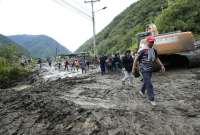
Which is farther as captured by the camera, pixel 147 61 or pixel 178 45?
pixel 178 45

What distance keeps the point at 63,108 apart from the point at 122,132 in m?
3.82

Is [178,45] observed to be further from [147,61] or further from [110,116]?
[110,116]

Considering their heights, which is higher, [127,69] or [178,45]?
[178,45]

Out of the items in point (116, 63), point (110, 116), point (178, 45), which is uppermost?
point (178, 45)

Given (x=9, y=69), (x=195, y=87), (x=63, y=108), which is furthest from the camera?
(x=9, y=69)

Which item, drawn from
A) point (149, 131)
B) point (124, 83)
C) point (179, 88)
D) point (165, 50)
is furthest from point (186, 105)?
point (165, 50)

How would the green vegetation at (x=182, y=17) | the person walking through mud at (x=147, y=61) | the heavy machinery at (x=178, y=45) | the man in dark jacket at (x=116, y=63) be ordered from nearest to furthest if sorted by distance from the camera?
the person walking through mud at (x=147, y=61)
the heavy machinery at (x=178, y=45)
the man in dark jacket at (x=116, y=63)
the green vegetation at (x=182, y=17)

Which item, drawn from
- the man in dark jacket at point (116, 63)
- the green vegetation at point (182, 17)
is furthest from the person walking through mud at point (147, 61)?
the green vegetation at point (182, 17)

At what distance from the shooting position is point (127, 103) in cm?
1198

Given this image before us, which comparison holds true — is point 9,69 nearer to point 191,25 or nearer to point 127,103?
point 191,25

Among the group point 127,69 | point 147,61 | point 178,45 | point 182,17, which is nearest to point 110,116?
point 147,61

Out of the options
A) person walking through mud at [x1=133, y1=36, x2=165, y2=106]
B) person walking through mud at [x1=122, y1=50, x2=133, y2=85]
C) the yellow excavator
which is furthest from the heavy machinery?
person walking through mud at [x1=133, y1=36, x2=165, y2=106]

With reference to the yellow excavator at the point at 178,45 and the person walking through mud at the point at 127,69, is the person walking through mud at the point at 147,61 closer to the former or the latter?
the person walking through mud at the point at 127,69

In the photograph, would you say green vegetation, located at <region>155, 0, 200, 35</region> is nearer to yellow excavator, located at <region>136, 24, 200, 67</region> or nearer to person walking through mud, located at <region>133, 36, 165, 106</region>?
yellow excavator, located at <region>136, 24, 200, 67</region>
